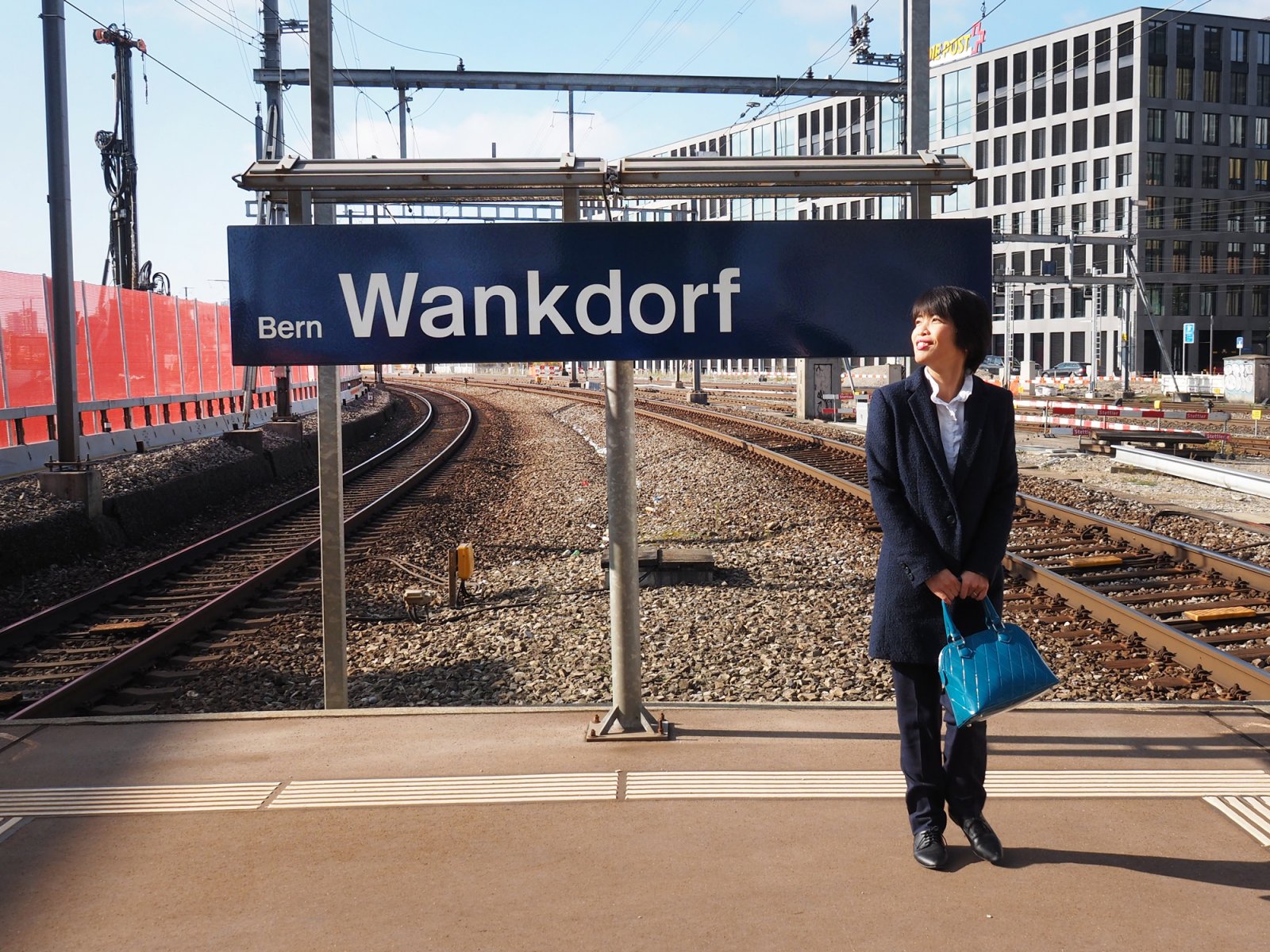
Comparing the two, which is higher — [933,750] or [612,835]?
[933,750]

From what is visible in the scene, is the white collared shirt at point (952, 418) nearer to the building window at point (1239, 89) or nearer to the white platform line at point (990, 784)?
the white platform line at point (990, 784)

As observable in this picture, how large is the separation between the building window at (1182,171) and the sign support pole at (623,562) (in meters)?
68.0

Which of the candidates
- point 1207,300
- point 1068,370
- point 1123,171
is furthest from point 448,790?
point 1207,300

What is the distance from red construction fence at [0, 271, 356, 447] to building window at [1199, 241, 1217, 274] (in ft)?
184

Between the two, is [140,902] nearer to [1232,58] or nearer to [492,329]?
[492,329]

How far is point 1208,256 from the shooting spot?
215 ft

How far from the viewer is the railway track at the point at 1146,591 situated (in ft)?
22.5

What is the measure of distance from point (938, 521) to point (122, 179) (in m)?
39.5

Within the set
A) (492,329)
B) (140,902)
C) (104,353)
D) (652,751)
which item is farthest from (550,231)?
(104,353)

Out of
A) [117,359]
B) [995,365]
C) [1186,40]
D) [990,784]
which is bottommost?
Result: [990,784]

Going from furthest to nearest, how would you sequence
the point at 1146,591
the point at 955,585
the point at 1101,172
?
the point at 1101,172
the point at 1146,591
the point at 955,585

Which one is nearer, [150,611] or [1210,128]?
[150,611]

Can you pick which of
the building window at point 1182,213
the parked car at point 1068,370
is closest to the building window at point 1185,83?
the building window at point 1182,213

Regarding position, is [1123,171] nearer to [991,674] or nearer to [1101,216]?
[1101,216]
